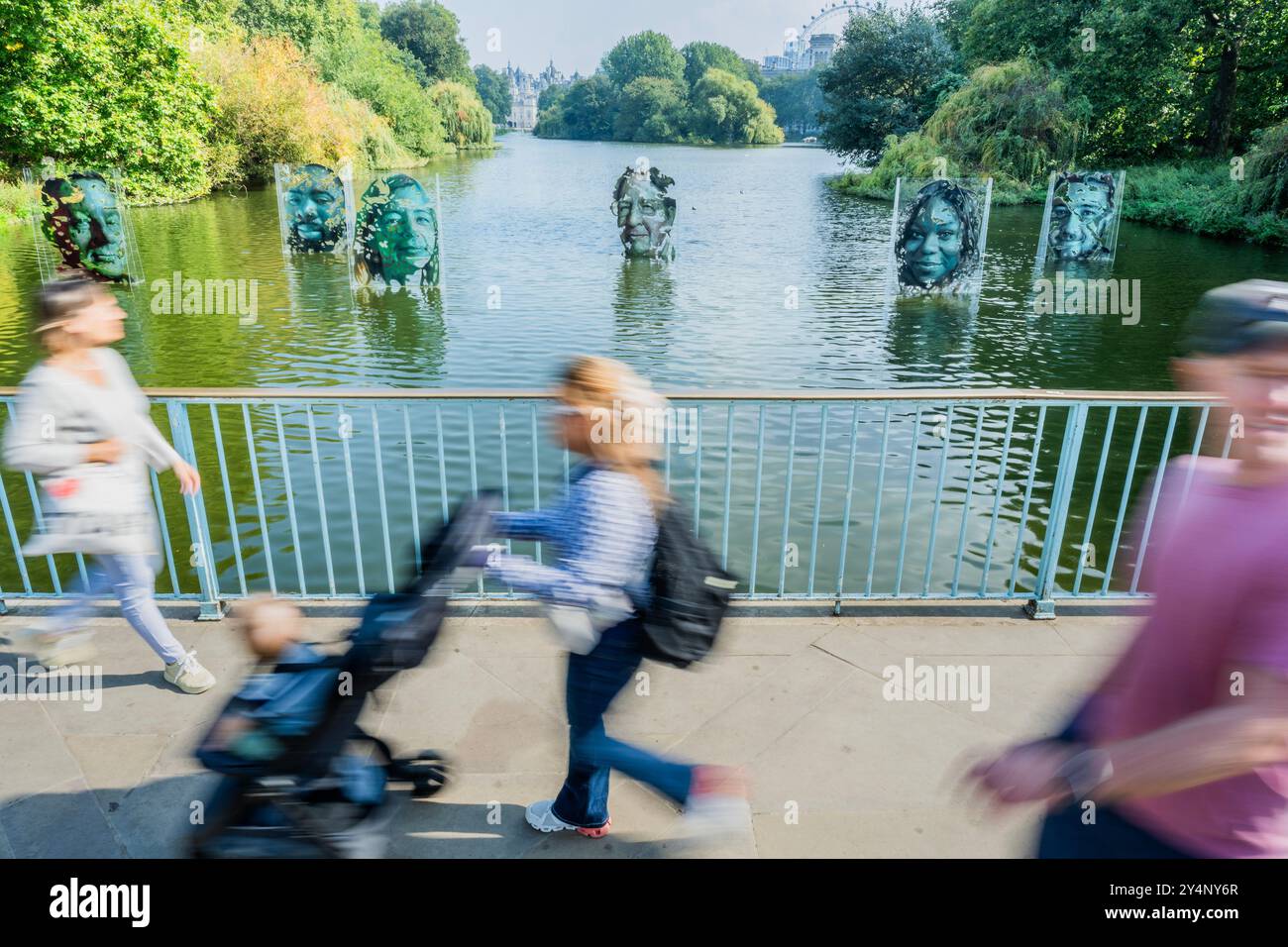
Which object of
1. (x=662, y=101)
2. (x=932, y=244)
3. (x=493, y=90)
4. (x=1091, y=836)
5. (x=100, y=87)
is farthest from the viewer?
(x=493, y=90)

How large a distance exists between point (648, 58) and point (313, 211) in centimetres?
10833

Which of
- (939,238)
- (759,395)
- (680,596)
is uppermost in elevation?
(759,395)

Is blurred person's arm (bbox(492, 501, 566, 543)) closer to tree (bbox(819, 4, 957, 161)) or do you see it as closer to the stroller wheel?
the stroller wheel

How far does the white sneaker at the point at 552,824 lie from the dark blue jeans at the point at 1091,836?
1.67 meters

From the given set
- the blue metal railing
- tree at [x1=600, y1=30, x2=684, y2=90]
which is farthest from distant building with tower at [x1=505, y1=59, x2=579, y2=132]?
the blue metal railing

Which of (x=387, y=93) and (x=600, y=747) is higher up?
(x=387, y=93)

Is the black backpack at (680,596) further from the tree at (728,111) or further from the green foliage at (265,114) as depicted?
the tree at (728,111)

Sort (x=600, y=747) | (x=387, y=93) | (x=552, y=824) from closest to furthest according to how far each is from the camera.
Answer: (x=600, y=747) < (x=552, y=824) < (x=387, y=93)

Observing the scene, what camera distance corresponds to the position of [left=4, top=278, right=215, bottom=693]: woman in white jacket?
374 centimetres

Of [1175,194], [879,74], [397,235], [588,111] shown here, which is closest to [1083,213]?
[1175,194]

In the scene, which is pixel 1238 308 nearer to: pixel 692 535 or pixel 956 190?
pixel 692 535

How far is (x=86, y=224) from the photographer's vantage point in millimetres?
19328

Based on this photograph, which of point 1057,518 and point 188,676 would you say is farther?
point 1057,518
